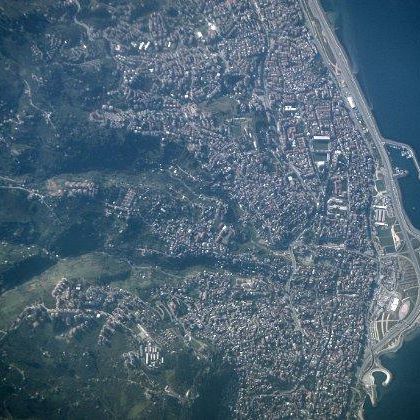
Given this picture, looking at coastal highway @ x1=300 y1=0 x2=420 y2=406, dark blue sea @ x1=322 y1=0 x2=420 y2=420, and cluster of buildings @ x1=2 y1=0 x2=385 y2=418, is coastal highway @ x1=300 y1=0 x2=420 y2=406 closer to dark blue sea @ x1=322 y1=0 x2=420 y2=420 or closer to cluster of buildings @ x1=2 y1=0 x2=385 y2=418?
dark blue sea @ x1=322 y1=0 x2=420 y2=420

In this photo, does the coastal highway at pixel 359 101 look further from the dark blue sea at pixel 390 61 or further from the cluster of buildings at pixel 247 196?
the cluster of buildings at pixel 247 196

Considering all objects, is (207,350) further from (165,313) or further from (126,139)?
(126,139)

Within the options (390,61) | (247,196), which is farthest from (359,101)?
(247,196)

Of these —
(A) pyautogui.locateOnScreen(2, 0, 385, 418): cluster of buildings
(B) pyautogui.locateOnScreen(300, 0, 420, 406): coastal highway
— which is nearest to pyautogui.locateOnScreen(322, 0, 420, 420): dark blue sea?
(B) pyautogui.locateOnScreen(300, 0, 420, 406): coastal highway

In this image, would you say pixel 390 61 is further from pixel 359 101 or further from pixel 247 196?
pixel 247 196

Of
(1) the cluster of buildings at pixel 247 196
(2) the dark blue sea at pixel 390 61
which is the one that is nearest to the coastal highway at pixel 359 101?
(2) the dark blue sea at pixel 390 61
